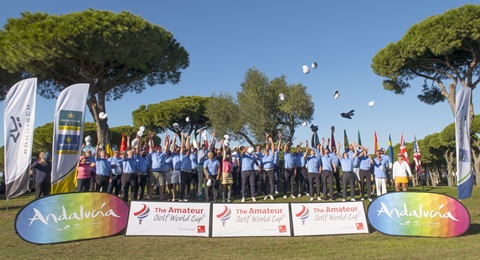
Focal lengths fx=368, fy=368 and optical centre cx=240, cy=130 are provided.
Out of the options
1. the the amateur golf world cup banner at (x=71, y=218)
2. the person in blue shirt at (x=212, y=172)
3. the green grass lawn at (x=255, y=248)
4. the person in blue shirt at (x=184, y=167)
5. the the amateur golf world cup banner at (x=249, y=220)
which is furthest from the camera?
the person in blue shirt at (x=184, y=167)

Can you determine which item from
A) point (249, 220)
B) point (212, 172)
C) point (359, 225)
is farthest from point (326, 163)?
point (249, 220)

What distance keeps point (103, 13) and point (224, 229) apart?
13.3 meters

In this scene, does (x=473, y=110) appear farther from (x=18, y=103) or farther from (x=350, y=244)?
(x=18, y=103)

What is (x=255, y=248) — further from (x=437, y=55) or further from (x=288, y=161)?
(x=437, y=55)

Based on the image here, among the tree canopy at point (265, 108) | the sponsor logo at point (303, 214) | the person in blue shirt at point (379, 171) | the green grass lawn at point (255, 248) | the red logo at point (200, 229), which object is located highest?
the tree canopy at point (265, 108)

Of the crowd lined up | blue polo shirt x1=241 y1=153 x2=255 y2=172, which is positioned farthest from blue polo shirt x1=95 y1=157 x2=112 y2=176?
blue polo shirt x1=241 y1=153 x2=255 y2=172

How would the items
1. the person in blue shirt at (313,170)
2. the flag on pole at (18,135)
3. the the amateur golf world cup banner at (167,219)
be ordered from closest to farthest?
the the amateur golf world cup banner at (167,219), the flag on pole at (18,135), the person in blue shirt at (313,170)

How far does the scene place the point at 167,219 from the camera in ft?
26.9

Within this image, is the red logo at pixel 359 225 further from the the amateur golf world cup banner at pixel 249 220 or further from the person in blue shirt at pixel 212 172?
the person in blue shirt at pixel 212 172

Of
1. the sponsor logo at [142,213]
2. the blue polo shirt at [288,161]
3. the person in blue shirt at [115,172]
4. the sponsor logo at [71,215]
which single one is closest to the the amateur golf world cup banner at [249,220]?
the sponsor logo at [142,213]

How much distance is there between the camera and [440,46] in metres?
17.6

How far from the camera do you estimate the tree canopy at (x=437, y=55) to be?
56.5 ft

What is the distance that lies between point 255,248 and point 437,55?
16233mm

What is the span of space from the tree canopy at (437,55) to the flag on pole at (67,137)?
16309mm
